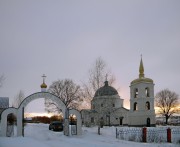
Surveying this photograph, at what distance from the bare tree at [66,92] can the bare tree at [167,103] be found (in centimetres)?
2325

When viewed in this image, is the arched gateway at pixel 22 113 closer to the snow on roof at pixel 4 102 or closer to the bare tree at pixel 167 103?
the snow on roof at pixel 4 102

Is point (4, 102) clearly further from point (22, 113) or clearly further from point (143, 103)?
point (22, 113)

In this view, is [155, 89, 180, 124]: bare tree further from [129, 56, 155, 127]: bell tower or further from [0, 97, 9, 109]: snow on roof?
[0, 97, 9, 109]: snow on roof

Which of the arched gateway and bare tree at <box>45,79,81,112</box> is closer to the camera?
the arched gateway

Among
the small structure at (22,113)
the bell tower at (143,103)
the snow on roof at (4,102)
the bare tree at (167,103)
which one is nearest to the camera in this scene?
the small structure at (22,113)

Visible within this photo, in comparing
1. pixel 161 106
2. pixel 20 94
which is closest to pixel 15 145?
pixel 20 94

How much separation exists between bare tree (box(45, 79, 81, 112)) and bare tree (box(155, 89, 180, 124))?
23.3 m

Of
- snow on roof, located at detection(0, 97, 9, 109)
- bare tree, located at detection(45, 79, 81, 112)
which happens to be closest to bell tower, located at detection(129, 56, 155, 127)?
bare tree, located at detection(45, 79, 81, 112)

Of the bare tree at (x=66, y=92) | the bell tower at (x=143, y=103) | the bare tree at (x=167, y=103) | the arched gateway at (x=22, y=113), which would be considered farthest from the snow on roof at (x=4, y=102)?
the bare tree at (x=167, y=103)

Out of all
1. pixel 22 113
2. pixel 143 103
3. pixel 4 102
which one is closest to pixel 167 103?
pixel 143 103

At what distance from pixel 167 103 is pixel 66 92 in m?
26.0

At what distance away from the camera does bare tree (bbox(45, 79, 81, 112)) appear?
47.7 meters

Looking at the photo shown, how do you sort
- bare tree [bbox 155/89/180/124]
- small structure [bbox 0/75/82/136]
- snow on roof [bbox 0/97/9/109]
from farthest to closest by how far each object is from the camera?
bare tree [bbox 155/89/180/124], snow on roof [bbox 0/97/9/109], small structure [bbox 0/75/82/136]

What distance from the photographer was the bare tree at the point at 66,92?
47.7 meters
